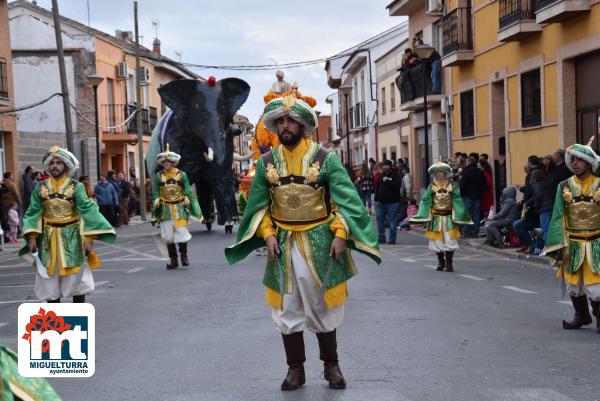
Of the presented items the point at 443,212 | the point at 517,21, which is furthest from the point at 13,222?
the point at 517,21

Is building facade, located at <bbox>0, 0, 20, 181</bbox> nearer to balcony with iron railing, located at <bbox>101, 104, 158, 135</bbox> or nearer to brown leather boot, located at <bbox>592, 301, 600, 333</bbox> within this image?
balcony with iron railing, located at <bbox>101, 104, 158, 135</bbox>

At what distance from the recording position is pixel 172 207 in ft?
49.4

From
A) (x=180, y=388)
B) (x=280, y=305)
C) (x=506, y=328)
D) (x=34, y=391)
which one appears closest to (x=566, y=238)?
(x=506, y=328)

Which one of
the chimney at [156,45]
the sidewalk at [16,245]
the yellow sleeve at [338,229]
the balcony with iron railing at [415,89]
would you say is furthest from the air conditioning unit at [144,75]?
the yellow sleeve at [338,229]

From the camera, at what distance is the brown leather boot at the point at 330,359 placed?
20.5ft

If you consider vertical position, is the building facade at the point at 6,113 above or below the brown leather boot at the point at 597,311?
above

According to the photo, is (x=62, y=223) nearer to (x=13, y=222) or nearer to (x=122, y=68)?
(x=13, y=222)

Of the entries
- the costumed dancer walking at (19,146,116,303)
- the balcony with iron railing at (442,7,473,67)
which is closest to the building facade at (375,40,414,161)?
the balcony with iron railing at (442,7,473,67)

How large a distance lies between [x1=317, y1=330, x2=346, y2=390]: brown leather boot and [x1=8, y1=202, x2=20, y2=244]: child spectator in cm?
1754

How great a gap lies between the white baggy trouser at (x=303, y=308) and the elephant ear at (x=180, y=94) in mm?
15369

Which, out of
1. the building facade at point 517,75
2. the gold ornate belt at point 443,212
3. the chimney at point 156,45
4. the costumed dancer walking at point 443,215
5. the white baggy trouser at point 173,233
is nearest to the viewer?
the costumed dancer walking at point 443,215

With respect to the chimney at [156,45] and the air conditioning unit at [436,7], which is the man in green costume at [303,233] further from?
the chimney at [156,45]

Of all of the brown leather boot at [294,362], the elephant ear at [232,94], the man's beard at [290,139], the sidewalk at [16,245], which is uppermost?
the elephant ear at [232,94]

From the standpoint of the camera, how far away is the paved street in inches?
247
